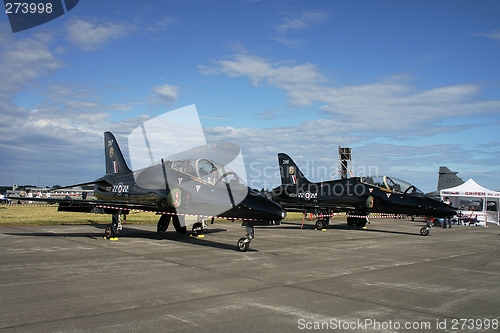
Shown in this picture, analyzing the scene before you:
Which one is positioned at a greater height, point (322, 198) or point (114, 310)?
point (322, 198)

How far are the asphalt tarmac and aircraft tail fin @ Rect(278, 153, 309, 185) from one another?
11770mm

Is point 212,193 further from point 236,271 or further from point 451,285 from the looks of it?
point 451,285

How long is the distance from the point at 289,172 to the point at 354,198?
188 inches

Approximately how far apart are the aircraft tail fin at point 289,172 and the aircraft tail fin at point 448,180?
3252cm

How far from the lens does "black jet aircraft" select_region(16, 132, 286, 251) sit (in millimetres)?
11188

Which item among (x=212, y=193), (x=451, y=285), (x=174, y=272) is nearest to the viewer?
(x=451, y=285)

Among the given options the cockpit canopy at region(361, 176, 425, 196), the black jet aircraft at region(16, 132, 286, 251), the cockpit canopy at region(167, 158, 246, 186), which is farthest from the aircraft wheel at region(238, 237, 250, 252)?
the cockpit canopy at region(361, 176, 425, 196)

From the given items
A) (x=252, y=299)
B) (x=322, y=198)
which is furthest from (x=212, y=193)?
(x=322, y=198)

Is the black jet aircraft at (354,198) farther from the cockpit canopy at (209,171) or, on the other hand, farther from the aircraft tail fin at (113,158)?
the cockpit canopy at (209,171)

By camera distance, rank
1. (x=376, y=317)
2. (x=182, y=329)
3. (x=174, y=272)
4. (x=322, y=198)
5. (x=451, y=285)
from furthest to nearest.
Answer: (x=322, y=198), (x=174, y=272), (x=451, y=285), (x=376, y=317), (x=182, y=329)

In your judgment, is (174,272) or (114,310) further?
(174,272)

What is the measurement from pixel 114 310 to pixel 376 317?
133 inches

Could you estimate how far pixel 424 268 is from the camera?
30.9 feet

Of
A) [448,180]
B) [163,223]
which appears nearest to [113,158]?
[163,223]
